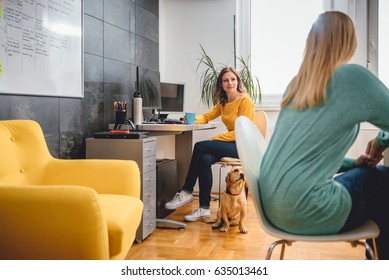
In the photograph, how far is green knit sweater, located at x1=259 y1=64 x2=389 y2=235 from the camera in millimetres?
1270

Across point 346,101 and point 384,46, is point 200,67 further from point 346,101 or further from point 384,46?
point 346,101

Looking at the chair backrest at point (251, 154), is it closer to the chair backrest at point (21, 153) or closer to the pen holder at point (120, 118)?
the chair backrest at point (21, 153)

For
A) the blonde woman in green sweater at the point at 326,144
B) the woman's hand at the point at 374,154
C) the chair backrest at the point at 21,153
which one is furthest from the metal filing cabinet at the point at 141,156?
the woman's hand at the point at 374,154

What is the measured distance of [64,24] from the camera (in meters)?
2.92

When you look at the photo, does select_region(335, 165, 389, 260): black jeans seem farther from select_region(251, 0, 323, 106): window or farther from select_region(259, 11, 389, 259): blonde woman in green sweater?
select_region(251, 0, 323, 106): window

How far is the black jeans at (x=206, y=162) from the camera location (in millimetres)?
3477

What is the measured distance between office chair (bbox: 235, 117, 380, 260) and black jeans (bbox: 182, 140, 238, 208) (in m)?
1.81

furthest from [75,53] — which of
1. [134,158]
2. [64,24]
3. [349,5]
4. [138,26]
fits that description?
[349,5]

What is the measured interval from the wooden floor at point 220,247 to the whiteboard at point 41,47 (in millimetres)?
1186

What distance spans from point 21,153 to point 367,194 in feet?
5.34

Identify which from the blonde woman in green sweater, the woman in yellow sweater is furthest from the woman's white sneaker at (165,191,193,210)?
the blonde woman in green sweater

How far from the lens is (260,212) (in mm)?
1440

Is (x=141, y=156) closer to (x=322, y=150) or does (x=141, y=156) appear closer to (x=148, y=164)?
(x=148, y=164)
